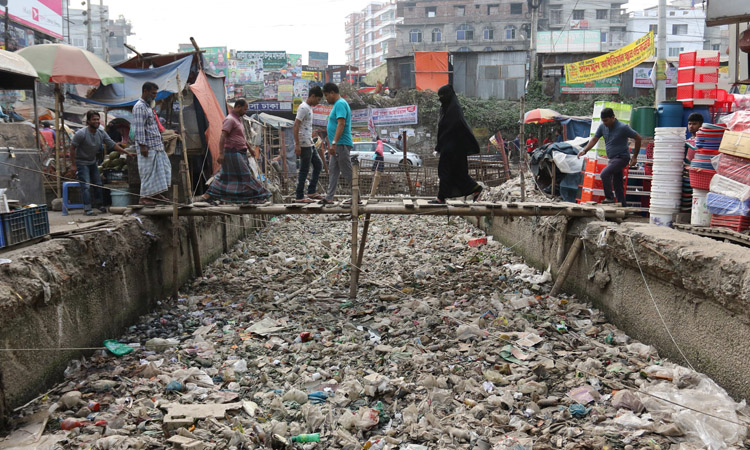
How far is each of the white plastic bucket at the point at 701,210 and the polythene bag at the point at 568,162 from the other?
10.8 feet

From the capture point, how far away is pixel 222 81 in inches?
429

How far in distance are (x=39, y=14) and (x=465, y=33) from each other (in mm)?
30922

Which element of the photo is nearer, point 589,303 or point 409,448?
point 409,448

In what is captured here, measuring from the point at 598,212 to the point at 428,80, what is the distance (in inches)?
936

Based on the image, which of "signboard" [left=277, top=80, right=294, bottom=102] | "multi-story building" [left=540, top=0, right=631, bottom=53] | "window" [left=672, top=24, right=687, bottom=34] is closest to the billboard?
"signboard" [left=277, top=80, right=294, bottom=102]

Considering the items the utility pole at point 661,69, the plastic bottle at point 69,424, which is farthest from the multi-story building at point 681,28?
the plastic bottle at point 69,424

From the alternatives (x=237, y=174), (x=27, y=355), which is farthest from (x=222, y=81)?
(x=27, y=355)

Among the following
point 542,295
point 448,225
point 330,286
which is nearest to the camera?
point 542,295

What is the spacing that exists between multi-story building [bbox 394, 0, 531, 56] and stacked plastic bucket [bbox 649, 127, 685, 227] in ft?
133

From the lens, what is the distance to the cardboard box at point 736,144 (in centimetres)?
466

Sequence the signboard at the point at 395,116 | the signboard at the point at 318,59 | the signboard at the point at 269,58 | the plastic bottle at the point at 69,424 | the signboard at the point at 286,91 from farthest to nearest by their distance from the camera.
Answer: the signboard at the point at 318,59 → the signboard at the point at 269,58 → the signboard at the point at 286,91 → the signboard at the point at 395,116 → the plastic bottle at the point at 69,424

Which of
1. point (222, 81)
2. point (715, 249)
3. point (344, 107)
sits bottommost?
point (715, 249)

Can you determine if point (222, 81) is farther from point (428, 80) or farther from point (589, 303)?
point (428, 80)

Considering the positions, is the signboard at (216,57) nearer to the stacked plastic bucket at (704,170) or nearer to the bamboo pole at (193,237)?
the bamboo pole at (193,237)
